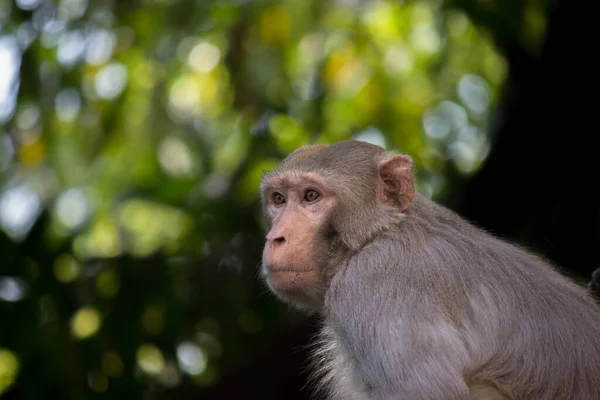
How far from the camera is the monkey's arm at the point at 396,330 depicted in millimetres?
5324

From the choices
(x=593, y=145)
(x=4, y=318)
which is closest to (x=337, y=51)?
(x=593, y=145)

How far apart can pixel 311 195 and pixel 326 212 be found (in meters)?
0.16

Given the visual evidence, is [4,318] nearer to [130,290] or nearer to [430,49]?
[130,290]

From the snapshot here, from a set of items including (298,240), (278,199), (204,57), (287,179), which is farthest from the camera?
(204,57)

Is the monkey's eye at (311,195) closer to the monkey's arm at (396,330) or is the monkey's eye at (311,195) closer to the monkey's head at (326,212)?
the monkey's head at (326,212)

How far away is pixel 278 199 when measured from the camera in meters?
6.24

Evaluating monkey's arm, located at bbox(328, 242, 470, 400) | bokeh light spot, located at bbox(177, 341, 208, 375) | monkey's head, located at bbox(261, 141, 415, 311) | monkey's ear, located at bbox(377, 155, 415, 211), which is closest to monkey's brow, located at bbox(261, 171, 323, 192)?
monkey's head, located at bbox(261, 141, 415, 311)

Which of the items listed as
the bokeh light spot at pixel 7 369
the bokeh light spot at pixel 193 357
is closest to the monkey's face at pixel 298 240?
the bokeh light spot at pixel 193 357

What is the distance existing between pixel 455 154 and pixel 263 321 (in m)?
2.59

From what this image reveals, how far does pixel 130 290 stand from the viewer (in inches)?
383

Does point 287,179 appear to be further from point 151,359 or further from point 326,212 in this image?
point 151,359

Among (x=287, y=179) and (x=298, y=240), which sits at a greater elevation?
(x=287, y=179)

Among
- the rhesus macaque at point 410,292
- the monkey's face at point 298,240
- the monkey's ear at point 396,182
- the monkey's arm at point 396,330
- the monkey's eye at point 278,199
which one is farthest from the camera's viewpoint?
the monkey's eye at point 278,199

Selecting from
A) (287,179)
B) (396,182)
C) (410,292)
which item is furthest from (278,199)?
(410,292)
